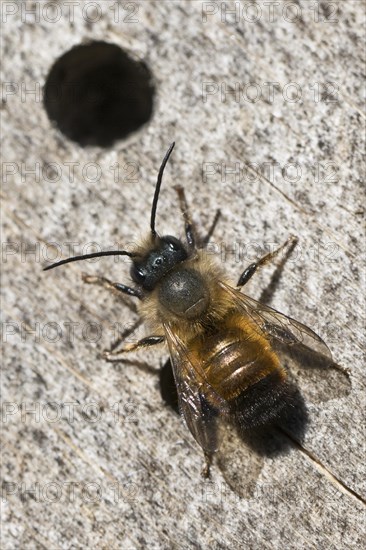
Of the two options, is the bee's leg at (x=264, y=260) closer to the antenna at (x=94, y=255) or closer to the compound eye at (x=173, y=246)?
the compound eye at (x=173, y=246)

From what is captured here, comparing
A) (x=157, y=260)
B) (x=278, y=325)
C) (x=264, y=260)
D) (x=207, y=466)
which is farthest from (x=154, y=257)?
(x=207, y=466)

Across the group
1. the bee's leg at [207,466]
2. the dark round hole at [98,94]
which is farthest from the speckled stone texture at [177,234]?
the dark round hole at [98,94]

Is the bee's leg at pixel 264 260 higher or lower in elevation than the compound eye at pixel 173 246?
higher

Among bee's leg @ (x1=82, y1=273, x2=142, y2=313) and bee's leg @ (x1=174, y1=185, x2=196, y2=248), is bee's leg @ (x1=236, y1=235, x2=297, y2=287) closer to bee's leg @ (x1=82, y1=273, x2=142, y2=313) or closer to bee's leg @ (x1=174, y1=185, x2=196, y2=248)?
bee's leg @ (x1=174, y1=185, x2=196, y2=248)

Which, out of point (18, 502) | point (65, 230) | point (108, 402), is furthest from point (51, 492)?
point (65, 230)

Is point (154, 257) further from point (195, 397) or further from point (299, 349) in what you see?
point (299, 349)

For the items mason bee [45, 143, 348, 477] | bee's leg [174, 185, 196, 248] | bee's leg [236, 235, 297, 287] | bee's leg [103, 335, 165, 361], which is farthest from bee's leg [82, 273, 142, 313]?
bee's leg [236, 235, 297, 287]

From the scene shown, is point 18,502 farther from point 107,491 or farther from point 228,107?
point 228,107
